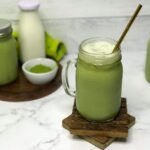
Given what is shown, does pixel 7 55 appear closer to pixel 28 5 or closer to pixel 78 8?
pixel 28 5

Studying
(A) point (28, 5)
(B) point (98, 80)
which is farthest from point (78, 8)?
(B) point (98, 80)

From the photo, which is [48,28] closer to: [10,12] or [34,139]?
[10,12]

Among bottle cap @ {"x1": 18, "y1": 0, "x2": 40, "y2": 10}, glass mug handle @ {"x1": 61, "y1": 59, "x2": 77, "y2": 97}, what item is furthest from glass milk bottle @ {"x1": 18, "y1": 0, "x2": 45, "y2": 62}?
glass mug handle @ {"x1": 61, "y1": 59, "x2": 77, "y2": 97}

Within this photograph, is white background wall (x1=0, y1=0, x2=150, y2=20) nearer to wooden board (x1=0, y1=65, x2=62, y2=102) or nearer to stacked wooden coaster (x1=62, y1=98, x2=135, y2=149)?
wooden board (x1=0, y1=65, x2=62, y2=102)

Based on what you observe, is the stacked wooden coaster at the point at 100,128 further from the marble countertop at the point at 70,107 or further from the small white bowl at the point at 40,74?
the small white bowl at the point at 40,74

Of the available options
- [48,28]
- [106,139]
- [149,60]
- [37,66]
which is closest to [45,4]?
[48,28]
